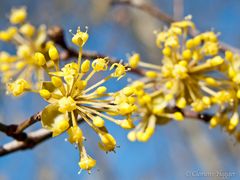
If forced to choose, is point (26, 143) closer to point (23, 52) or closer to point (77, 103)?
point (77, 103)

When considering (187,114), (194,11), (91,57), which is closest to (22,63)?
(91,57)

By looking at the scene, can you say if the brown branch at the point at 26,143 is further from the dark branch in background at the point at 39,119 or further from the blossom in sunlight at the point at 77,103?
the blossom in sunlight at the point at 77,103

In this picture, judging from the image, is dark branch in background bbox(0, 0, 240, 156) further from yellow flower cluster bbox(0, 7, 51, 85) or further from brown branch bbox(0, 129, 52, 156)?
yellow flower cluster bbox(0, 7, 51, 85)

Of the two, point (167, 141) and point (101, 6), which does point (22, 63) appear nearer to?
point (101, 6)

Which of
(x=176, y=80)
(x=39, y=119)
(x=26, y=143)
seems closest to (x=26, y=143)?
(x=26, y=143)

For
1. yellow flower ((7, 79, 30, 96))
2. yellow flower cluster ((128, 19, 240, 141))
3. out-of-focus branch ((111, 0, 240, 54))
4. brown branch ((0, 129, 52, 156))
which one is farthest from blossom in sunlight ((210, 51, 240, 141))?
yellow flower ((7, 79, 30, 96))

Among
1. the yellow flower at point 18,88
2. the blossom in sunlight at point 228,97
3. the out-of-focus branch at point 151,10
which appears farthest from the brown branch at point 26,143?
the out-of-focus branch at point 151,10
